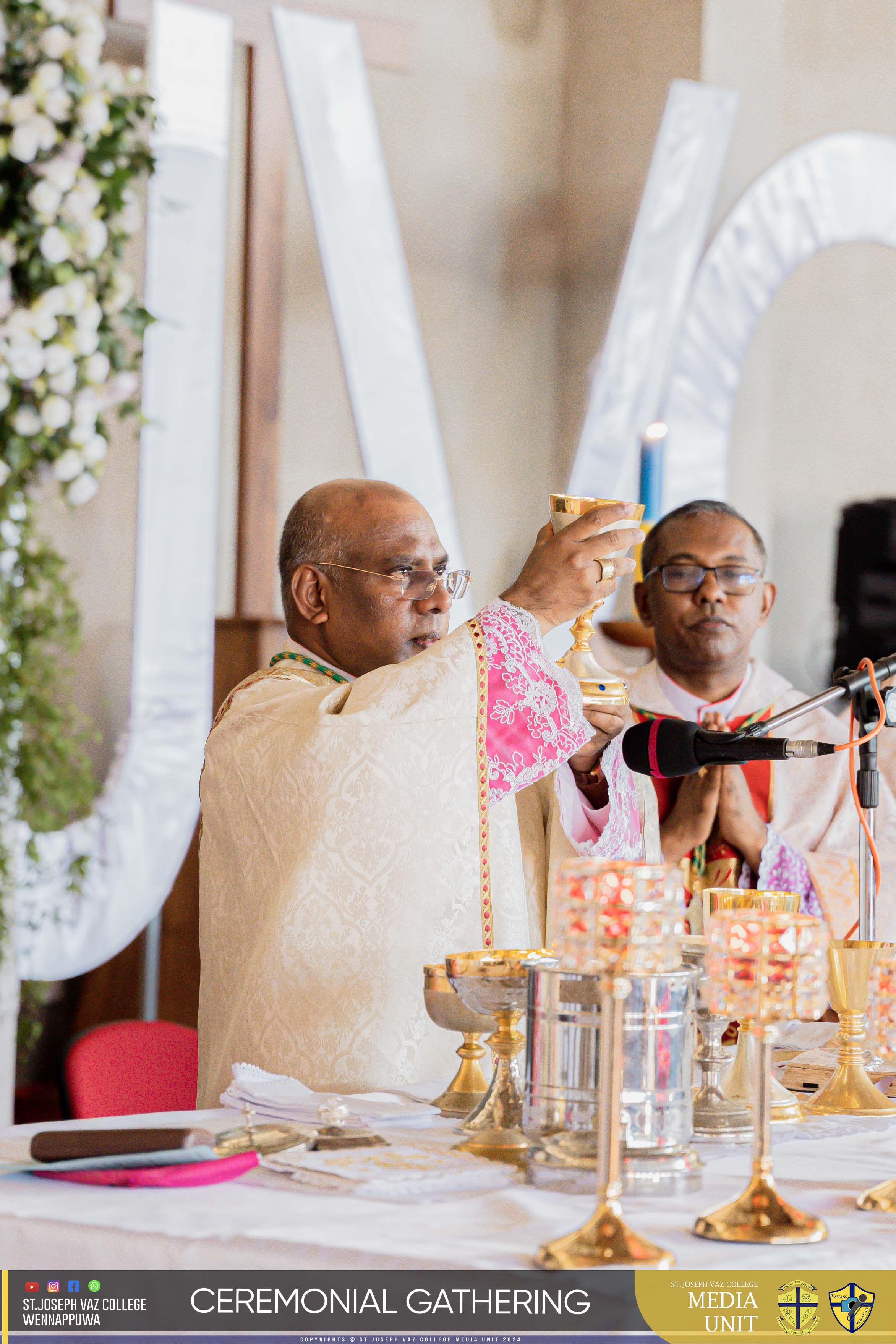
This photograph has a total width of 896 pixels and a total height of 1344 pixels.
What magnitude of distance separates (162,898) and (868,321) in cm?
305

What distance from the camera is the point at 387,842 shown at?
236 cm

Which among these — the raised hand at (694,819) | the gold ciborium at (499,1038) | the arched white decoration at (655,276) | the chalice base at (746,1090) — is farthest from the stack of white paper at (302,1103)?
the arched white decoration at (655,276)

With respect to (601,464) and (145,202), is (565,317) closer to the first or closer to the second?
(601,464)

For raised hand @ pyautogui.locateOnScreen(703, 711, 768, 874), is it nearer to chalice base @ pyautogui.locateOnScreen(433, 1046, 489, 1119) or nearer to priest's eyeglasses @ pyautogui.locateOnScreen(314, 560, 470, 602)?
priest's eyeglasses @ pyautogui.locateOnScreen(314, 560, 470, 602)

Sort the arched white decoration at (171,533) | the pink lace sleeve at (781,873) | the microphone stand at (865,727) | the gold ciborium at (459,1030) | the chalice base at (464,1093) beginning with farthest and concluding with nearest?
the arched white decoration at (171,533), the pink lace sleeve at (781,873), the microphone stand at (865,727), the chalice base at (464,1093), the gold ciborium at (459,1030)

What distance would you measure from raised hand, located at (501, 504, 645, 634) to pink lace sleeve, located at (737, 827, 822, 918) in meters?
1.02

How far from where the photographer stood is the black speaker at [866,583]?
4926 millimetres

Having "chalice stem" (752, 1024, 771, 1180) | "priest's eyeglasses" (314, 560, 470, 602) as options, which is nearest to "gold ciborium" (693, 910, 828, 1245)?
"chalice stem" (752, 1024, 771, 1180)

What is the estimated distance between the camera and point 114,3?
4297mm

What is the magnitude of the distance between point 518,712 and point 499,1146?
0.85 meters

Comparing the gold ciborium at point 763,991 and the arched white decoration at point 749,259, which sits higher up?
the arched white decoration at point 749,259

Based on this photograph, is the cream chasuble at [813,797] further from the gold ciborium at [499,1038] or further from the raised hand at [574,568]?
the gold ciborium at [499,1038]

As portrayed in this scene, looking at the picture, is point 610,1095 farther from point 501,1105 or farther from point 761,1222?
point 501,1105

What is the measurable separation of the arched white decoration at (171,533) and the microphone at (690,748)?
2.30 metres
